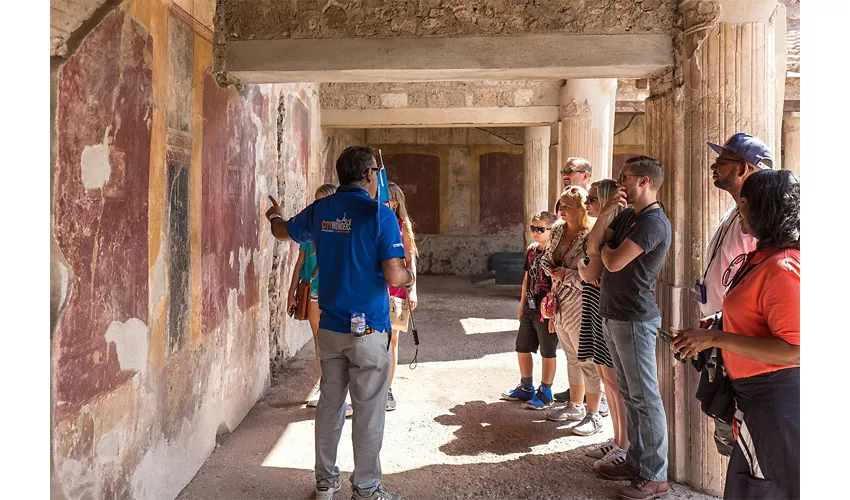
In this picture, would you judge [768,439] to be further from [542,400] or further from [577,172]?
[542,400]

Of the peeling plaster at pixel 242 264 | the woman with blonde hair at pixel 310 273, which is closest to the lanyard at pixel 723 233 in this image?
the woman with blonde hair at pixel 310 273

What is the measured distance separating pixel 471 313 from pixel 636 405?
6516 mm

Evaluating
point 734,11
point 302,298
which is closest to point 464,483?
point 302,298

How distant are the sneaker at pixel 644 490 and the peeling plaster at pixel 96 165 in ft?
9.61

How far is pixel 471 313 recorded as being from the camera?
33.0 ft

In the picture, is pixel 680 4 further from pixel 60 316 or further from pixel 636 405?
pixel 60 316

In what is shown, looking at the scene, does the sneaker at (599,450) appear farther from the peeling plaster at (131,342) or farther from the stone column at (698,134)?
the peeling plaster at (131,342)

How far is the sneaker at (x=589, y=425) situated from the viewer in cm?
459

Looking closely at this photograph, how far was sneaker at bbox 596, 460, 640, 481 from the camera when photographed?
378cm

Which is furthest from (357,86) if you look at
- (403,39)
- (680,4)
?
Result: (680,4)

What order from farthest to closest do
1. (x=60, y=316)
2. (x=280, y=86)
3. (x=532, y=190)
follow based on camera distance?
(x=532, y=190) → (x=280, y=86) → (x=60, y=316)

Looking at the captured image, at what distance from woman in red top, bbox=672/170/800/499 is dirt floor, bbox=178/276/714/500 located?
1.58 m

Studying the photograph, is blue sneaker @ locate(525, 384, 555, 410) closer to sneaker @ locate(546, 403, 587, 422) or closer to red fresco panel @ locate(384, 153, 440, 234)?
sneaker @ locate(546, 403, 587, 422)

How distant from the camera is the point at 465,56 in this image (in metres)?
4.05
